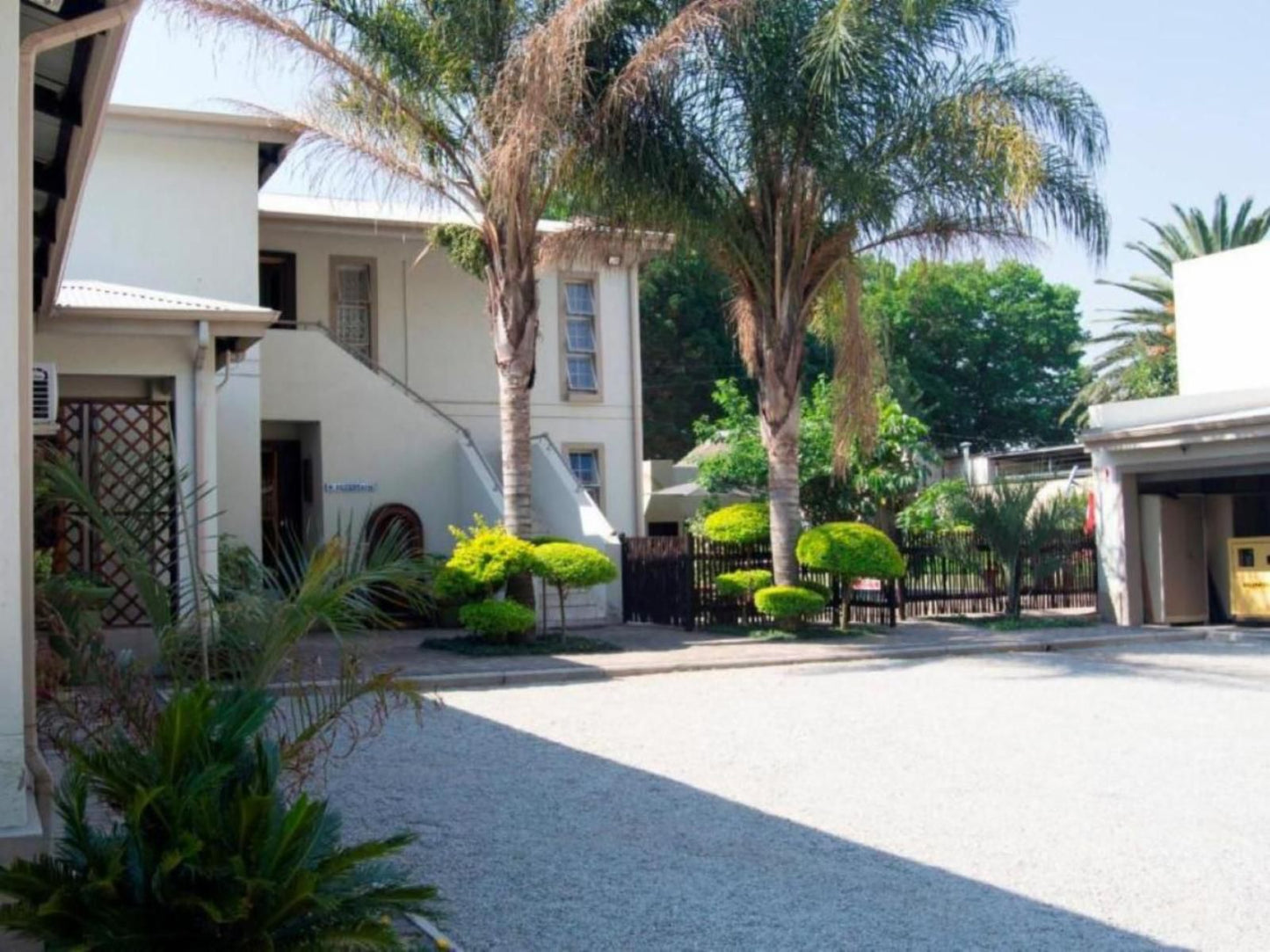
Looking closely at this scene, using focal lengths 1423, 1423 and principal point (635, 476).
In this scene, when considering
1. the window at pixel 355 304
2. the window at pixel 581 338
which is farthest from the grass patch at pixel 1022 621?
the window at pixel 355 304

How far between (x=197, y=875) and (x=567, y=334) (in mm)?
22423

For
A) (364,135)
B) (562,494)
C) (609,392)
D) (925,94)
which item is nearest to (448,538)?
(562,494)

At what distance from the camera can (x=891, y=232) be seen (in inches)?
766

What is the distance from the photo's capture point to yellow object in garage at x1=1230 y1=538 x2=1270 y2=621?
21531 mm

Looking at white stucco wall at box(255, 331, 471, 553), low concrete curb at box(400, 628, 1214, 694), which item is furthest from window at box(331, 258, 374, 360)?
low concrete curb at box(400, 628, 1214, 694)

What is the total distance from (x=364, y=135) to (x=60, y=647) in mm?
12669

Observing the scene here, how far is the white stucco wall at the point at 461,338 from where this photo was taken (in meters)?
24.2

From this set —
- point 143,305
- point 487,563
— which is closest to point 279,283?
point 487,563

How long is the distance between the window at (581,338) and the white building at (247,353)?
38mm

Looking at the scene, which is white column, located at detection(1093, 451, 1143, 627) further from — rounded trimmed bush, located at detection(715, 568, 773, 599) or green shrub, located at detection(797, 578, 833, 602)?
rounded trimmed bush, located at detection(715, 568, 773, 599)

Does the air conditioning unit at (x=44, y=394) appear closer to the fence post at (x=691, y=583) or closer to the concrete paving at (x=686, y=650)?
the concrete paving at (x=686, y=650)

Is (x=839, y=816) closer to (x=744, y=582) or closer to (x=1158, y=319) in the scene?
(x=744, y=582)

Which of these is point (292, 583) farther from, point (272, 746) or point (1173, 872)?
point (1173, 872)

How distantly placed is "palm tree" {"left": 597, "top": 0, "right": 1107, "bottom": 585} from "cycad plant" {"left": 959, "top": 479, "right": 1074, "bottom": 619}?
352cm
